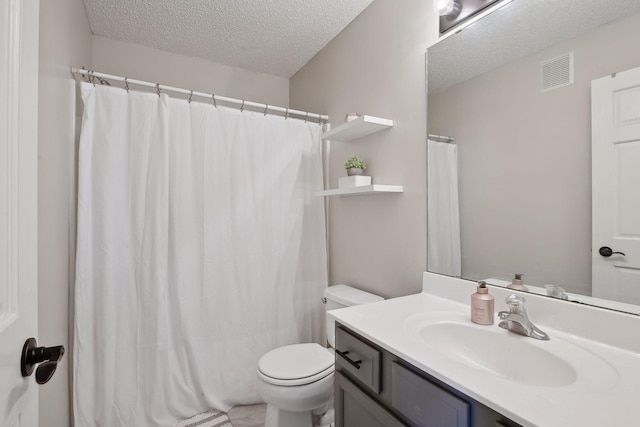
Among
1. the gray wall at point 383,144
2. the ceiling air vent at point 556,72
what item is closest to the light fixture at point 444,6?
the gray wall at point 383,144

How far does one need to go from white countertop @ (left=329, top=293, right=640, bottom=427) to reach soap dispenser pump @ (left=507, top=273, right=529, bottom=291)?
134mm

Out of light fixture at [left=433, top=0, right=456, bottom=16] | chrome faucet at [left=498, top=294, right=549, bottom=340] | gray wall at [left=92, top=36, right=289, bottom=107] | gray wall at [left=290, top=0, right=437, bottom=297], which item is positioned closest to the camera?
chrome faucet at [left=498, top=294, right=549, bottom=340]

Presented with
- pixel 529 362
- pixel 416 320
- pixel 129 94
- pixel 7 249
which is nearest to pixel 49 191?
pixel 129 94

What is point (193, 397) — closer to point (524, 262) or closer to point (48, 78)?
point (48, 78)

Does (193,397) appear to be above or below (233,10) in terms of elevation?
below

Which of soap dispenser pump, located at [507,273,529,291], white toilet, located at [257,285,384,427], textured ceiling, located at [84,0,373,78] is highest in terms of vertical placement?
textured ceiling, located at [84,0,373,78]

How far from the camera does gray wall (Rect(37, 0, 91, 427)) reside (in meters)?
1.10

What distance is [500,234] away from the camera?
115 cm

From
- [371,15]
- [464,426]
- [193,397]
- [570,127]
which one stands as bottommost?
[193,397]

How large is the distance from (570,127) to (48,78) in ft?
6.18

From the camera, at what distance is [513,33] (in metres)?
1.12

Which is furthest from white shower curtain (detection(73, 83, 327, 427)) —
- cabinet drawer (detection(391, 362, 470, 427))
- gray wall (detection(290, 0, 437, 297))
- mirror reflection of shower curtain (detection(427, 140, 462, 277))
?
cabinet drawer (detection(391, 362, 470, 427))

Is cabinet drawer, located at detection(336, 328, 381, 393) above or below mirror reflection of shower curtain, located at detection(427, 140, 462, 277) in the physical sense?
below

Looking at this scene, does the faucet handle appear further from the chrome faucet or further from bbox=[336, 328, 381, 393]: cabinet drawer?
bbox=[336, 328, 381, 393]: cabinet drawer
